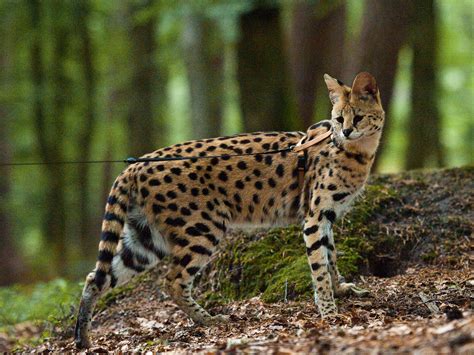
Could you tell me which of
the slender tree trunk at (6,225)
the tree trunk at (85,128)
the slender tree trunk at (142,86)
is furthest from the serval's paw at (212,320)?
the tree trunk at (85,128)

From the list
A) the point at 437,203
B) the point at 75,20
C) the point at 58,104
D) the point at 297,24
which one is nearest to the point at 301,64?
the point at 297,24

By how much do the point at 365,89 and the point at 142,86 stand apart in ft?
39.5

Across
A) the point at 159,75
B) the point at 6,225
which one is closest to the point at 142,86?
the point at 159,75

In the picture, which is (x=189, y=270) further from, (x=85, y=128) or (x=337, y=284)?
(x=85, y=128)

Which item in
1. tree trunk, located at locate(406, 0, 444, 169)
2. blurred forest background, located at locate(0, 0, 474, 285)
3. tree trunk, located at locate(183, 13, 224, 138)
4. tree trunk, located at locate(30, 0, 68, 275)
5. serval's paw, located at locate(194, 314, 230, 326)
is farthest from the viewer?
tree trunk, located at locate(30, 0, 68, 275)

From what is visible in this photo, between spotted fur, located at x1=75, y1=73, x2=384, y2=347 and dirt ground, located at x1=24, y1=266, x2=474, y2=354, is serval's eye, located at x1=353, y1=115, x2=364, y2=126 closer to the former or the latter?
spotted fur, located at x1=75, y1=73, x2=384, y2=347

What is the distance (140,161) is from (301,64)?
9.84 m

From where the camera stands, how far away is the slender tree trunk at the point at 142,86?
709 inches

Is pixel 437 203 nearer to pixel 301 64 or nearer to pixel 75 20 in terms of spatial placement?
pixel 301 64

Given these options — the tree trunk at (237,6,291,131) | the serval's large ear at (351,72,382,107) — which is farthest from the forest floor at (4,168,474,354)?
the tree trunk at (237,6,291,131)

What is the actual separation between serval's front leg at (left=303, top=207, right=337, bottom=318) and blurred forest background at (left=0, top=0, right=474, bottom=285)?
456cm

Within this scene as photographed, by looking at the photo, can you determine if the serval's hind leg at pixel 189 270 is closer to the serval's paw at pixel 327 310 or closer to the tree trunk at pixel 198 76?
the serval's paw at pixel 327 310

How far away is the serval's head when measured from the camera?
7.25 m

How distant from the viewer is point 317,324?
6.78m
